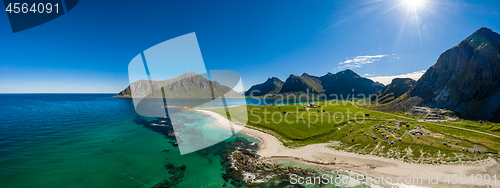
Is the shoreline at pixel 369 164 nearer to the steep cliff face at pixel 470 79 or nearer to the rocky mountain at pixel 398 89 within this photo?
the steep cliff face at pixel 470 79

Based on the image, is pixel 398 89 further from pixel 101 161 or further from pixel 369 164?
pixel 101 161

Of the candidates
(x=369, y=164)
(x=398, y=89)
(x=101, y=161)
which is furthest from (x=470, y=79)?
(x=101, y=161)

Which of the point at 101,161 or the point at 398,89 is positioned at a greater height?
the point at 398,89

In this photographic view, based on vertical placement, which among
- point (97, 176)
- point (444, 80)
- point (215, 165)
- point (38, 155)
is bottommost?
point (215, 165)

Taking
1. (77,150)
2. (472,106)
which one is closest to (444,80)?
(472,106)

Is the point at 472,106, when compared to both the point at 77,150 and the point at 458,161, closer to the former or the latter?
the point at 458,161

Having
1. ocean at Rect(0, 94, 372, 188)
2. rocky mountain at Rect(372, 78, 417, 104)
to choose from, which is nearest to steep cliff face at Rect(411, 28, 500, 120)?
rocky mountain at Rect(372, 78, 417, 104)
